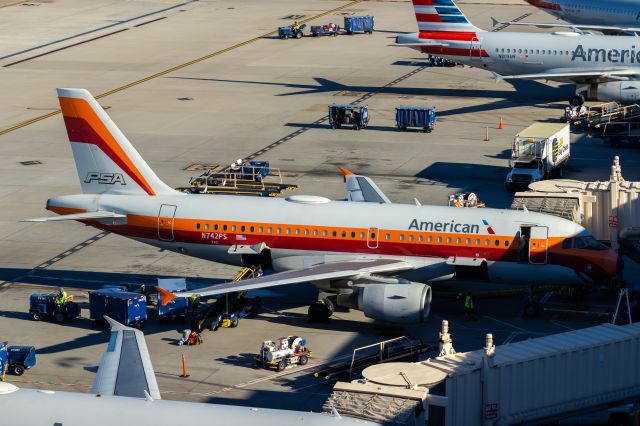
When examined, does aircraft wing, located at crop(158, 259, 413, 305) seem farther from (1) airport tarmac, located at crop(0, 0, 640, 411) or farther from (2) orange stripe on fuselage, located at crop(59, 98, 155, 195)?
(2) orange stripe on fuselage, located at crop(59, 98, 155, 195)

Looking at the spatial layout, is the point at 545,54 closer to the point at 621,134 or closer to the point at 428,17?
the point at 428,17

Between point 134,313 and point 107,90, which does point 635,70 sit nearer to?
point 107,90

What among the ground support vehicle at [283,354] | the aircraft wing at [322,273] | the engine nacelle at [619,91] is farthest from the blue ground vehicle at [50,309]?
the engine nacelle at [619,91]

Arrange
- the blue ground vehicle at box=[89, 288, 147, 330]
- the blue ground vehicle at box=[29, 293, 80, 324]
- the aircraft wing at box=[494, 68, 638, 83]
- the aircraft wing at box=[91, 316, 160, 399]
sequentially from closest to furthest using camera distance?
the aircraft wing at box=[91, 316, 160, 399] → the blue ground vehicle at box=[89, 288, 147, 330] → the blue ground vehicle at box=[29, 293, 80, 324] → the aircraft wing at box=[494, 68, 638, 83]

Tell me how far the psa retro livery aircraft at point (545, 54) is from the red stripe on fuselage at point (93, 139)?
4376 cm

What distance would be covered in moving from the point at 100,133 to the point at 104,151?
843mm

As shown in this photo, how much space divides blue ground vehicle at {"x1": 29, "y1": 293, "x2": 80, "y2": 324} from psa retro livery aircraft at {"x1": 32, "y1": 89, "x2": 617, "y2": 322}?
359 cm

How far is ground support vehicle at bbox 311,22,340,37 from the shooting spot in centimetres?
13088

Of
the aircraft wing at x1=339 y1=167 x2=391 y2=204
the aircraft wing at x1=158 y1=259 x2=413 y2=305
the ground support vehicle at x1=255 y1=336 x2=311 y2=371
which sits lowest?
the ground support vehicle at x1=255 y1=336 x2=311 y2=371

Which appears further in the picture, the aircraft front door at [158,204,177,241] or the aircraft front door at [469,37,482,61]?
the aircraft front door at [469,37,482,61]

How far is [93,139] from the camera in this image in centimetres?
5794

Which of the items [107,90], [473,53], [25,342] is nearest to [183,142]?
[107,90]

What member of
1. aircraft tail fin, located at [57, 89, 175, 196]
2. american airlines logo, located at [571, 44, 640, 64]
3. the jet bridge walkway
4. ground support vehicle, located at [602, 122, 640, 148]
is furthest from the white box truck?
aircraft tail fin, located at [57, 89, 175, 196]

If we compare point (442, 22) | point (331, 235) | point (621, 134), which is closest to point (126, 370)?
point (331, 235)
